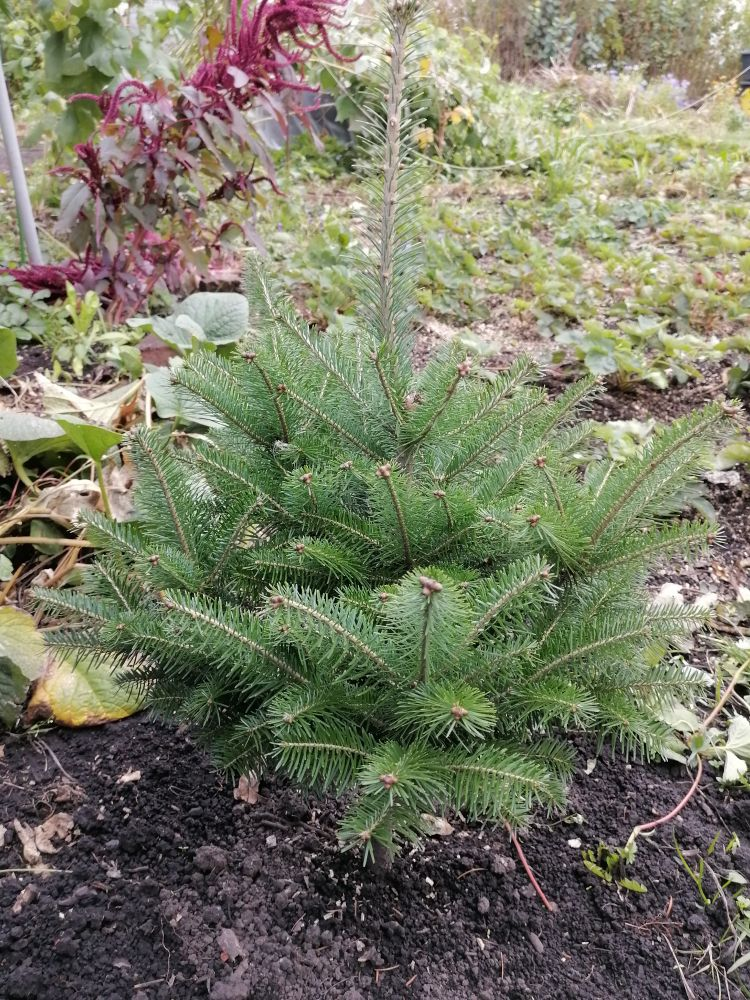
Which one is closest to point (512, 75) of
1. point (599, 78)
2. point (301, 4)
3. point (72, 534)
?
point (599, 78)

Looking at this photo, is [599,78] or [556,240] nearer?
[556,240]

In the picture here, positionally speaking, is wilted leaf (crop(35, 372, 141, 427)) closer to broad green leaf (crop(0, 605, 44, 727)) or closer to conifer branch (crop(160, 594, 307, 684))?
broad green leaf (crop(0, 605, 44, 727))

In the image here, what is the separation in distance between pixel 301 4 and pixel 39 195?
7.37 ft

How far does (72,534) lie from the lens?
2121 millimetres

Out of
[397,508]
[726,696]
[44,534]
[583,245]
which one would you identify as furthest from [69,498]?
[583,245]

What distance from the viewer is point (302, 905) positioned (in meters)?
1.25

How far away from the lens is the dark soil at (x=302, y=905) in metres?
1.17

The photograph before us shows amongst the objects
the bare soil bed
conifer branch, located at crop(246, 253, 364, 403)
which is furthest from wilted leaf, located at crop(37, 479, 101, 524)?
conifer branch, located at crop(246, 253, 364, 403)

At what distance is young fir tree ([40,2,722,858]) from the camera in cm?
94

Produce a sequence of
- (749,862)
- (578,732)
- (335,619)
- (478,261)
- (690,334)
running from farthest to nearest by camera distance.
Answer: (478,261) < (690,334) < (578,732) < (749,862) < (335,619)

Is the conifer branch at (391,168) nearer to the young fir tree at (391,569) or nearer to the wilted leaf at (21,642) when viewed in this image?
the young fir tree at (391,569)

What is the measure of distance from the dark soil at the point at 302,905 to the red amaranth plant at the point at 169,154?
215 centimetres

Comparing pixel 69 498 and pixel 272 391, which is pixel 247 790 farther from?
pixel 69 498

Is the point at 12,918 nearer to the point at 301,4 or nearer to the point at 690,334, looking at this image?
the point at 301,4
